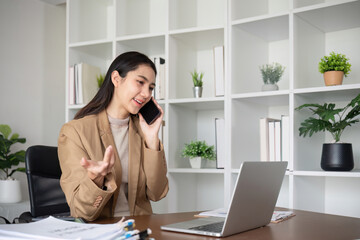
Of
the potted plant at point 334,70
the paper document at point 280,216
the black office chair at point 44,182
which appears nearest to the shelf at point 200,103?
the potted plant at point 334,70

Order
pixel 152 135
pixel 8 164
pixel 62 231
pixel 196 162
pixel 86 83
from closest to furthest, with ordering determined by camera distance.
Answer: pixel 62 231
pixel 152 135
pixel 196 162
pixel 86 83
pixel 8 164

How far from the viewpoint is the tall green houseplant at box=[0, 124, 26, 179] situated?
11.3 feet

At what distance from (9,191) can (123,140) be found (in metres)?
1.72

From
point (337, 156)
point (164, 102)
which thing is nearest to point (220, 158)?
point (164, 102)

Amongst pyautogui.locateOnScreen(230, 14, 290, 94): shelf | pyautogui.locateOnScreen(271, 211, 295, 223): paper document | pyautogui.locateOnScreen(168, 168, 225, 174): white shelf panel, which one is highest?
pyautogui.locateOnScreen(230, 14, 290, 94): shelf

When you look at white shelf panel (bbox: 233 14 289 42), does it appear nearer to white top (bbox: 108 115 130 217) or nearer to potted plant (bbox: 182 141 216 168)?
potted plant (bbox: 182 141 216 168)

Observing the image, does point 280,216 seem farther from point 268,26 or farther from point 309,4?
point 309,4

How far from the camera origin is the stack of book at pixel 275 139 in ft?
8.48

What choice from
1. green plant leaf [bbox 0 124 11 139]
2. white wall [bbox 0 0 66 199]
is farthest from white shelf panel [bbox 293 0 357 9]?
white wall [bbox 0 0 66 199]

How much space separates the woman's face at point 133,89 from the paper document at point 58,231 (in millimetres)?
1025

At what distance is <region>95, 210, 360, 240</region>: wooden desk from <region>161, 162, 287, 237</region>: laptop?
25mm

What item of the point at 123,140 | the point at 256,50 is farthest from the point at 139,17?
the point at 123,140

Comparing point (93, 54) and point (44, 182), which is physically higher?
point (93, 54)

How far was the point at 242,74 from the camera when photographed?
9.27 ft
